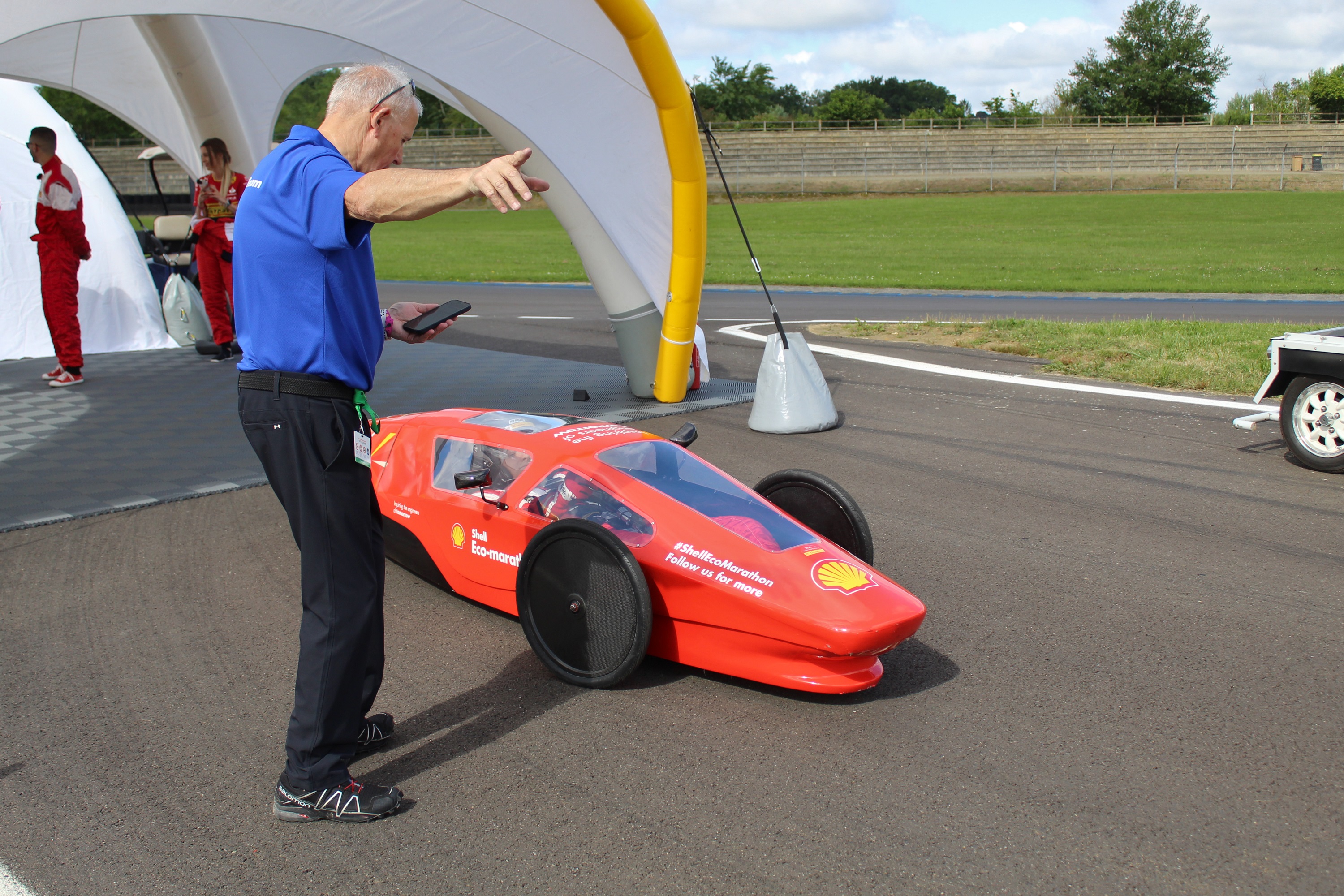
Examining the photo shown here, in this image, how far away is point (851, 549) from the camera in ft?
14.6

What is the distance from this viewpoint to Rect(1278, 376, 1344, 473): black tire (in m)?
6.47

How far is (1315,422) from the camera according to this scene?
659 centimetres

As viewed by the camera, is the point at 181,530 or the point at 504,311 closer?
the point at 181,530

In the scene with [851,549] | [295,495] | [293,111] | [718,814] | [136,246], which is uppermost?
[293,111]

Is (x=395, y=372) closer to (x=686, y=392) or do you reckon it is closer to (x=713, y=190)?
(x=686, y=392)

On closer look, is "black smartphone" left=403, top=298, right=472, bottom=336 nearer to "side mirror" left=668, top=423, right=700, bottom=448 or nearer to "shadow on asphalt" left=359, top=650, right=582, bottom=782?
"shadow on asphalt" left=359, top=650, right=582, bottom=782

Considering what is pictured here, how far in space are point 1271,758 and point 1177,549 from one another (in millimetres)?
2185

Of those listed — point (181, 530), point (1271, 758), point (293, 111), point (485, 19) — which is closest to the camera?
point (1271, 758)

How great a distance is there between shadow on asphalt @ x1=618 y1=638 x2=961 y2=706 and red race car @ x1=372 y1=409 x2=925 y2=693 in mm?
116

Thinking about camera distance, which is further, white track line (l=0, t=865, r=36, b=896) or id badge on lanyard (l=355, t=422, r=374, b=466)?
id badge on lanyard (l=355, t=422, r=374, b=466)

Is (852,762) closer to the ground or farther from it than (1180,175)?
closer to the ground

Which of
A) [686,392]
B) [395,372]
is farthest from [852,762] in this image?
[395,372]

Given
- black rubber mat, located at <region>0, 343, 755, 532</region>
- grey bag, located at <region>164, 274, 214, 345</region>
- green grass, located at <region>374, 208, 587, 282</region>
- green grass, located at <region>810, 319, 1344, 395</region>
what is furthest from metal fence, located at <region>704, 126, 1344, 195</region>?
black rubber mat, located at <region>0, 343, 755, 532</region>

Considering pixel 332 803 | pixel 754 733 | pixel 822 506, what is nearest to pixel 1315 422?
pixel 822 506
